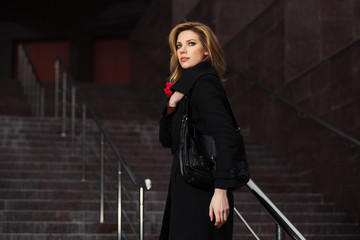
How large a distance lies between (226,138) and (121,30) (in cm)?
1682

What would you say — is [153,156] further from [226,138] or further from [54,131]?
[226,138]

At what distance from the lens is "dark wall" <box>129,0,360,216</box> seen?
624 centimetres

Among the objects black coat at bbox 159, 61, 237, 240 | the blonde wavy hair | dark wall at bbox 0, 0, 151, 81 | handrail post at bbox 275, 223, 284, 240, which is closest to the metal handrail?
handrail post at bbox 275, 223, 284, 240

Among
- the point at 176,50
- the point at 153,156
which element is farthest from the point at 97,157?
the point at 176,50

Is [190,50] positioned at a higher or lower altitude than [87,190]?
higher

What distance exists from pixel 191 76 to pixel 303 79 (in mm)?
5368

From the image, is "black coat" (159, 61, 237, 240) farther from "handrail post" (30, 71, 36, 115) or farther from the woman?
"handrail post" (30, 71, 36, 115)

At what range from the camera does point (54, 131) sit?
27.2 feet

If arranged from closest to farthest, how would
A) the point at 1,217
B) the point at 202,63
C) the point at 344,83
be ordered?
the point at 202,63, the point at 1,217, the point at 344,83

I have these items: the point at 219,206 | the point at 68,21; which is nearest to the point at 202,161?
the point at 219,206

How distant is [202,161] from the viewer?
6.96 ft

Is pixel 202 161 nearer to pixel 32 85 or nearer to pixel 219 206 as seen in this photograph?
pixel 219 206

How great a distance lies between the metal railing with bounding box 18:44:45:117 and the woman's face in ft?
25.2

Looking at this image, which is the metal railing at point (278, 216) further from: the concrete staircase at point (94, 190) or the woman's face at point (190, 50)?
the woman's face at point (190, 50)
